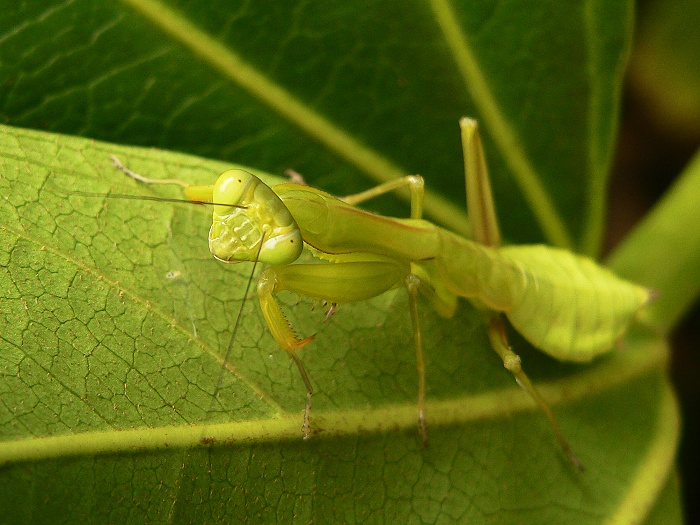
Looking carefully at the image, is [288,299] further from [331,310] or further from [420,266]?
[420,266]

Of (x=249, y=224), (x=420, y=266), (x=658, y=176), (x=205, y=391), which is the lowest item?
(x=205, y=391)

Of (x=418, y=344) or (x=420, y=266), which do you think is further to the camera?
(x=420, y=266)

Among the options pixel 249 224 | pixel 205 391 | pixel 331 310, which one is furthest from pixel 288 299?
pixel 205 391

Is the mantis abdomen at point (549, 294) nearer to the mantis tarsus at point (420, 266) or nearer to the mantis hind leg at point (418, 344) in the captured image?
the mantis tarsus at point (420, 266)

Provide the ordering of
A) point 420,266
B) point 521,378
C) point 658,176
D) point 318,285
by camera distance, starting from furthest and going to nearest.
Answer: point 658,176 < point 420,266 < point 521,378 < point 318,285

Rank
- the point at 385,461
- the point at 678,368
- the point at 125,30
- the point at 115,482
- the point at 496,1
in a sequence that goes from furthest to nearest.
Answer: the point at 678,368, the point at 496,1, the point at 125,30, the point at 385,461, the point at 115,482

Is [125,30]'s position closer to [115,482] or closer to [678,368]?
[115,482]

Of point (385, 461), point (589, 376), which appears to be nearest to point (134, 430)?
point (385, 461)
